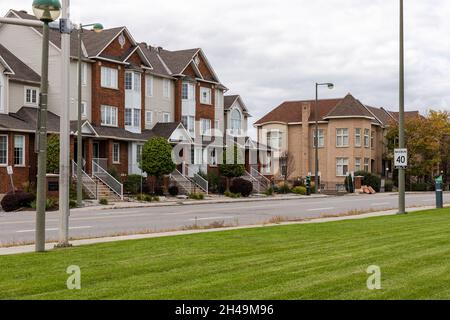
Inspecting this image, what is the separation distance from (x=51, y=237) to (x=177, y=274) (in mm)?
8912

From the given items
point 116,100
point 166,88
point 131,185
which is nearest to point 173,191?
point 131,185

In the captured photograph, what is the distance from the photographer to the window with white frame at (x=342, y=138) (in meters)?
73.6

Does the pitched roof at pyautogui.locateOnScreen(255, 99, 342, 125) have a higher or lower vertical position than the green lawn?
higher

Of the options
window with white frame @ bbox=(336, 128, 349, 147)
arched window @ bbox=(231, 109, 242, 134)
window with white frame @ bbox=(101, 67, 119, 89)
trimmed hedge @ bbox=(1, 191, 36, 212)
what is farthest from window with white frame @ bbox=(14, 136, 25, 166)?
window with white frame @ bbox=(336, 128, 349, 147)

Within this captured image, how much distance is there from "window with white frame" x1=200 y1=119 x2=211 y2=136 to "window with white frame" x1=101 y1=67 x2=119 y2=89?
10961 millimetres

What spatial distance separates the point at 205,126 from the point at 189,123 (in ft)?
8.02

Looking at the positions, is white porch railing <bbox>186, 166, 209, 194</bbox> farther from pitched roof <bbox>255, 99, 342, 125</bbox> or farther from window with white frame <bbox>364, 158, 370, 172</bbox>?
window with white frame <bbox>364, 158, 370, 172</bbox>

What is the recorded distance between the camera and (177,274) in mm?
9539

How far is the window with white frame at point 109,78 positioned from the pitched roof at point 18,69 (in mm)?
4717

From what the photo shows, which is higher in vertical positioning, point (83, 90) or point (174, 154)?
point (83, 90)

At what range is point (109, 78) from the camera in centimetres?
4866

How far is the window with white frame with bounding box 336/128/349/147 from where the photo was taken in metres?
73.6

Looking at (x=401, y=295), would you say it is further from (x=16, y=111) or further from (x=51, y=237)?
(x=16, y=111)

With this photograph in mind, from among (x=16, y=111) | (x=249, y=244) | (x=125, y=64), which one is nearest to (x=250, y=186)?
(x=125, y=64)
